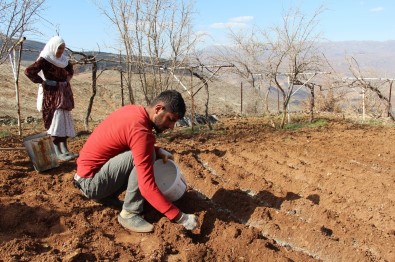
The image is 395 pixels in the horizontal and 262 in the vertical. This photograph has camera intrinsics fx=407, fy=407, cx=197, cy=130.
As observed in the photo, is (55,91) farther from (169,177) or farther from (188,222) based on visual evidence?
(188,222)

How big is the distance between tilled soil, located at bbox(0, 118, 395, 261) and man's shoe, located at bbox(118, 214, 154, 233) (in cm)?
5

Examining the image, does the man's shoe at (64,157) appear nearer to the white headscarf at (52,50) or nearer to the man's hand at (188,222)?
the white headscarf at (52,50)

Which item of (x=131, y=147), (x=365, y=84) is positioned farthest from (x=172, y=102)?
(x=365, y=84)

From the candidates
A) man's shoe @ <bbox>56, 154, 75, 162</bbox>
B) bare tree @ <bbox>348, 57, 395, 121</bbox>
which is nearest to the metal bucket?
man's shoe @ <bbox>56, 154, 75, 162</bbox>

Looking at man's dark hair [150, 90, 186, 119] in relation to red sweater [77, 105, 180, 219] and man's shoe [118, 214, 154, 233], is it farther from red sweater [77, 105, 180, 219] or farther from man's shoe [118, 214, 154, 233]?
man's shoe [118, 214, 154, 233]

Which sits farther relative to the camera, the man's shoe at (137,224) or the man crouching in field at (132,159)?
the man's shoe at (137,224)

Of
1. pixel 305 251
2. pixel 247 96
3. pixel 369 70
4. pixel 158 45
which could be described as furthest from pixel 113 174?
pixel 247 96

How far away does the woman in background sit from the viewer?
4.70m

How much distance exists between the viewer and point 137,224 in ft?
10.4

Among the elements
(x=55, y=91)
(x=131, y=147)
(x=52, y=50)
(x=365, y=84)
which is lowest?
(x=365, y=84)

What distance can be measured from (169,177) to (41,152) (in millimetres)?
1689

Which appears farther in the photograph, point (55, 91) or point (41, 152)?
point (55, 91)

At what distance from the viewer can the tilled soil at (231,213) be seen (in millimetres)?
2883

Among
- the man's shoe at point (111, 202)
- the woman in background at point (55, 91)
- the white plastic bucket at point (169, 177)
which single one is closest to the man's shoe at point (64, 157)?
the woman in background at point (55, 91)
